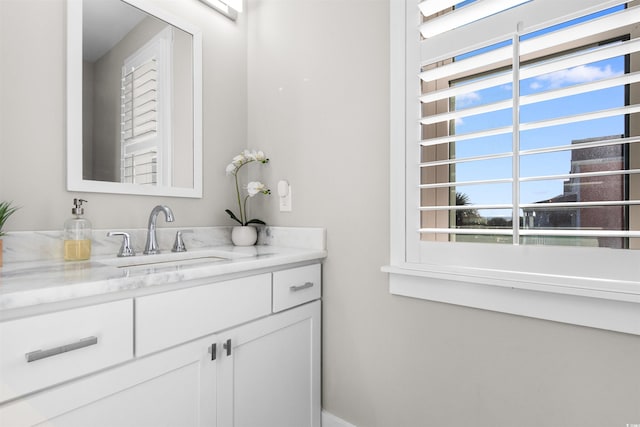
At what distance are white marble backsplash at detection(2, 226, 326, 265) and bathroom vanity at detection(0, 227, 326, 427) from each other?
121 millimetres

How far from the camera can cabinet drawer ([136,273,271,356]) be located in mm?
845

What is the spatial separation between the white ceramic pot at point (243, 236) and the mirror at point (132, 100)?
0.25 meters

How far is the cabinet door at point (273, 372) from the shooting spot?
1.05m

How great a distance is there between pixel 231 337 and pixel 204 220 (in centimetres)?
69

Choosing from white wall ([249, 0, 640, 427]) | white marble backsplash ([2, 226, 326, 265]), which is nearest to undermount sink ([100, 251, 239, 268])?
white marble backsplash ([2, 226, 326, 265])

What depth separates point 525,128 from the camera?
95 cm

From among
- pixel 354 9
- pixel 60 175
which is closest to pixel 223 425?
pixel 60 175

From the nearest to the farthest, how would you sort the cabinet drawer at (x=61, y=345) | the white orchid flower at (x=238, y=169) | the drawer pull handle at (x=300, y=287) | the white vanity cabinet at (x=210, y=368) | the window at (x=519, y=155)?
the cabinet drawer at (x=61, y=345) < the white vanity cabinet at (x=210, y=368) < the window at (x=519, y=155) < the drawer pull handle at (x=300, y=287) < the white orchid flower at (x=238, y=169)

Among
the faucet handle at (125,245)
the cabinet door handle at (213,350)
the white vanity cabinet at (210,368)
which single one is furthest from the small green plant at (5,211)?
the cabinet door handle at (213,350)

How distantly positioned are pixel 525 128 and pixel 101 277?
3.91 ft

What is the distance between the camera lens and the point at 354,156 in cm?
135

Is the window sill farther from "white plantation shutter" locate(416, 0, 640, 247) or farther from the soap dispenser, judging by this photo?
the soap dispenser

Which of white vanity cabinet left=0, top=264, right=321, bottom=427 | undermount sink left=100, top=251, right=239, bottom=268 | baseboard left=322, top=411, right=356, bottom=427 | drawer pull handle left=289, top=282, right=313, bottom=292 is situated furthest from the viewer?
baseboard left=322, top=411, right=356, bottom=427

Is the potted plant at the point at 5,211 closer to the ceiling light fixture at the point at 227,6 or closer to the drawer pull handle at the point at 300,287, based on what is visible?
the drawer pull handle at the point at 300,287
